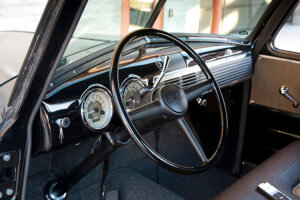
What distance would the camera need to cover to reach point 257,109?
7.50 feet

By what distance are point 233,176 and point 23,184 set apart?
1.61 m

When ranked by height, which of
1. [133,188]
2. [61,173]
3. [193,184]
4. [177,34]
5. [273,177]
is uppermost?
[177,34]

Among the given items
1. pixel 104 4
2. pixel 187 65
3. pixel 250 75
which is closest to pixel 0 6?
pixel 104 4

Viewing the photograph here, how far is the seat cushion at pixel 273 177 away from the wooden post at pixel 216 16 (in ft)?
3.14

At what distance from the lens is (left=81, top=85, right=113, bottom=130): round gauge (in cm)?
130

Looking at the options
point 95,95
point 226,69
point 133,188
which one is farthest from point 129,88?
point 226,69

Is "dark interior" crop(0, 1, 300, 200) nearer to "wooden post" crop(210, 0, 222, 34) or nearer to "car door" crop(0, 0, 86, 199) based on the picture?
"car door" crop(0, 0, 86, 199)

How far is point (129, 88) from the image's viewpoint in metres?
1.42

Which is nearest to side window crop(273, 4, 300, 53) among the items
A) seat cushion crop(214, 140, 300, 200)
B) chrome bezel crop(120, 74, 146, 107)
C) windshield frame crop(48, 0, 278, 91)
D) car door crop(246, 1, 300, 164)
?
car door crop(246, 1, 300, 164)

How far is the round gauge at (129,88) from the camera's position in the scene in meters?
1.37

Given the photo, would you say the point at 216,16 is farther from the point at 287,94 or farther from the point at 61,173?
the point at 61,173

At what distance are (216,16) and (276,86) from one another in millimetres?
617

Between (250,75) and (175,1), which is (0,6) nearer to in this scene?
(175,1)

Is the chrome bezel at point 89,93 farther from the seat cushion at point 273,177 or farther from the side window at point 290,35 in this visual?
the side window at point 290,35
